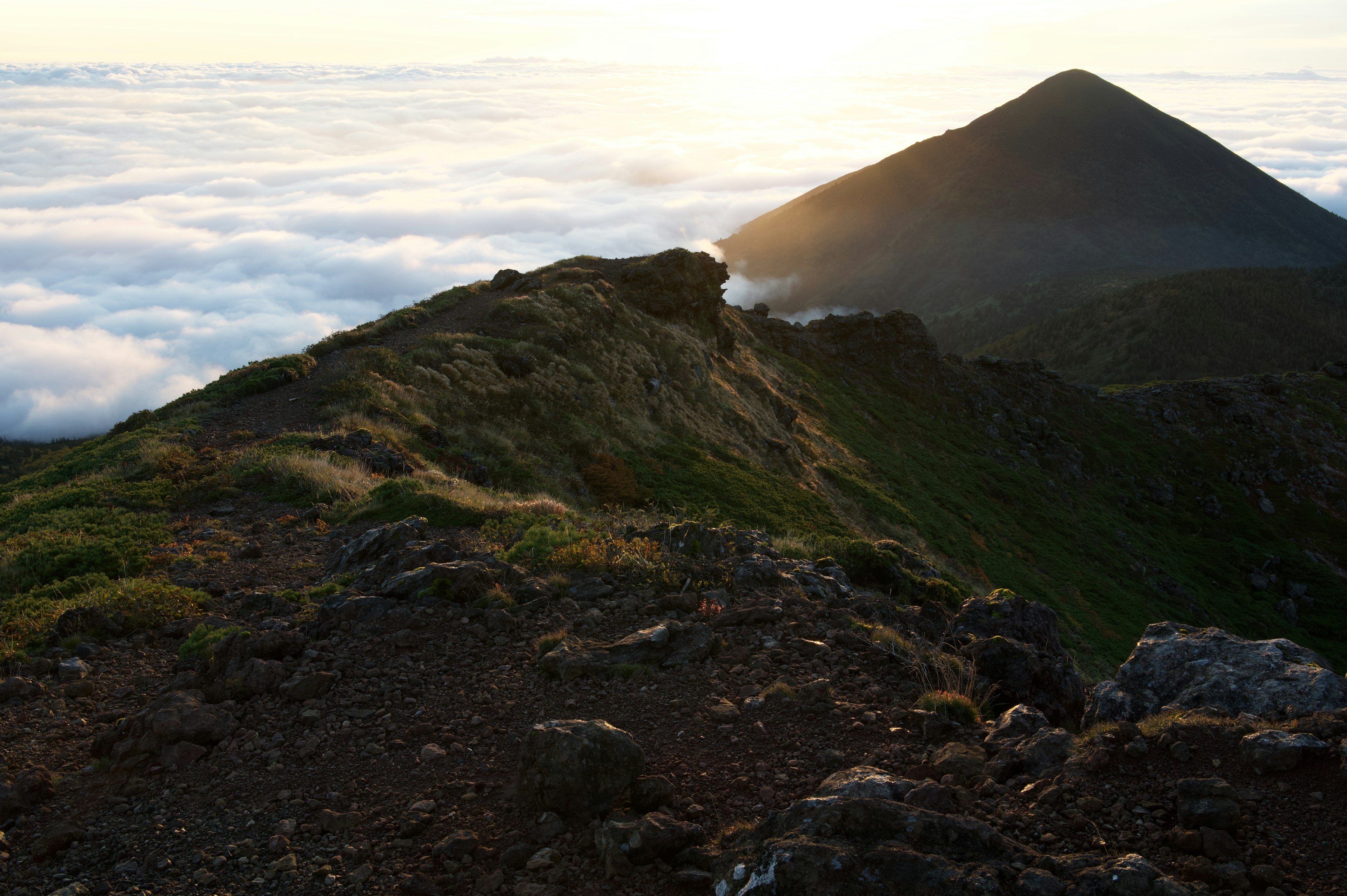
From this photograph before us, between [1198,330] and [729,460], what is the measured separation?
11562cm

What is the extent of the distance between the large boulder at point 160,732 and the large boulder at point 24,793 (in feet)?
1.51

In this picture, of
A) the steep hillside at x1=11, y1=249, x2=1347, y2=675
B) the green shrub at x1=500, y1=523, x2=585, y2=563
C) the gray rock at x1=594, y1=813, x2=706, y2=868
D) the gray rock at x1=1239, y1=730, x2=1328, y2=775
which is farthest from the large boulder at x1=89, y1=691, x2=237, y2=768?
the gray rock at x1=1239, y1=730, x2=1328, y2=775

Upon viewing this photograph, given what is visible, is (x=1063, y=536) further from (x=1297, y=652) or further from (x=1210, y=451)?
(x=1297, y=652)

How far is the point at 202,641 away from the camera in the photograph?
28.1 ft

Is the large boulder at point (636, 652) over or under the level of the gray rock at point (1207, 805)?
over

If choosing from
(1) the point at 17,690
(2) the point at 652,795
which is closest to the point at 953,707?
(2) the point at 652,795

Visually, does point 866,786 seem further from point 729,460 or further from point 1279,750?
point 729,460

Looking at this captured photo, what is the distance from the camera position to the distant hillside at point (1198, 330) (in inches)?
4304

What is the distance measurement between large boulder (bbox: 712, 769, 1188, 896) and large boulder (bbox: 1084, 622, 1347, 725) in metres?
2.35

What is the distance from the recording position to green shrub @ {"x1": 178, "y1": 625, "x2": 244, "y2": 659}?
8406 millimetres

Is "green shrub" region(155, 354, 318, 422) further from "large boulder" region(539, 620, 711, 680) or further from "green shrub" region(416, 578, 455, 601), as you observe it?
"large boulder" region(539, 620, 711, 680)

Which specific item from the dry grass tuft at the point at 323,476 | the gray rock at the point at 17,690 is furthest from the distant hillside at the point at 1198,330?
the gray rock at the point at 17,690

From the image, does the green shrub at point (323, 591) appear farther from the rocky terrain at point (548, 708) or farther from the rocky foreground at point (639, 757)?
the rocky foreground at point (639, 757)

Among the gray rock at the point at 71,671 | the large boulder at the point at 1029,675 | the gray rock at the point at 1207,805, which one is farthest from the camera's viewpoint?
the gray rock at the point at 71,671
